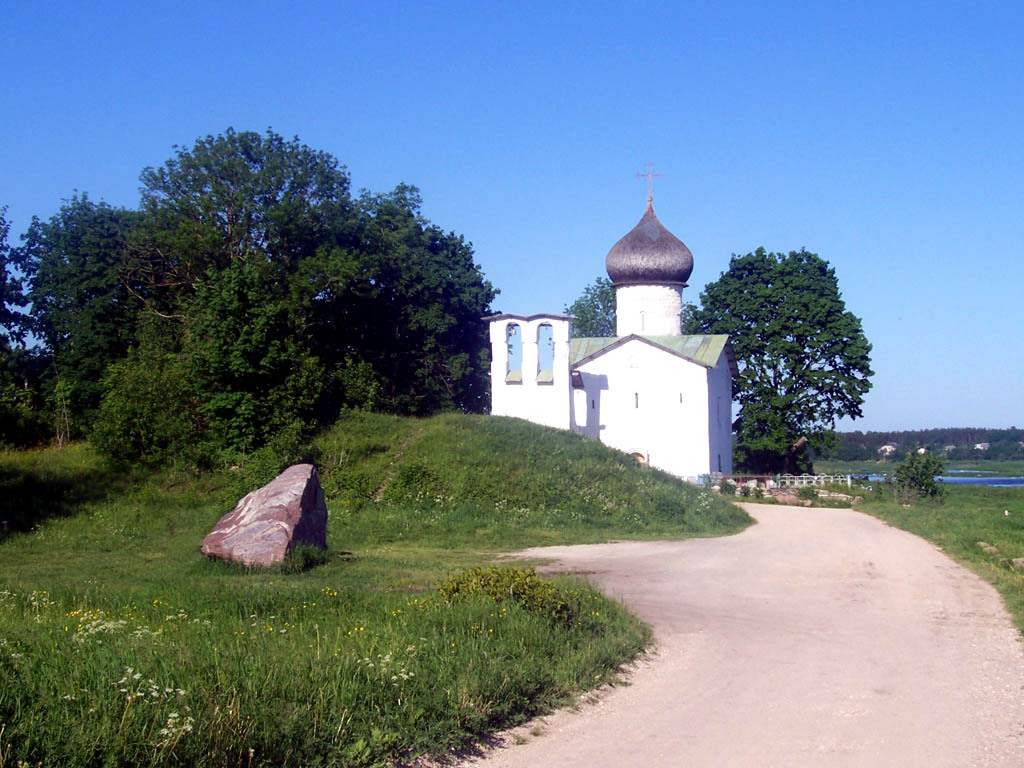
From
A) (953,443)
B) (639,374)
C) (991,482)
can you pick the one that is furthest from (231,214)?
(953,443)

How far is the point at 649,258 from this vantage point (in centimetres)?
4378

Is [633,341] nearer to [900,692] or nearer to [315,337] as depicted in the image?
[315,337]

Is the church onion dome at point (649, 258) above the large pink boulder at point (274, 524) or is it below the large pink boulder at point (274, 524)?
above

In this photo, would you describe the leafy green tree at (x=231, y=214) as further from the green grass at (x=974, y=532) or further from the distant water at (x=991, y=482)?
the distant water at (x=991, y=482)

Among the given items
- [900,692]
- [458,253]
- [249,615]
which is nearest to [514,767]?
[900,692]

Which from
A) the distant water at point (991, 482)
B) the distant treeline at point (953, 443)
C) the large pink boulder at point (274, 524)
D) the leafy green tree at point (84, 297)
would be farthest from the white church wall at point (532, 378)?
the distant treeline at point (953, 443)

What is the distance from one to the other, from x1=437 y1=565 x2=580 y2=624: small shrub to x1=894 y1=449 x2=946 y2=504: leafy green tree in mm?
26678

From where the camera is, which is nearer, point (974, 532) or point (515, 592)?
point (515, 592)

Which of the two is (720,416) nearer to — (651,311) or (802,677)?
(651,311)

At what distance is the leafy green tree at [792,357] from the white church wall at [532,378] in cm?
1290

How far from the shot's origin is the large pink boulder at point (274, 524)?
14984 millimetres

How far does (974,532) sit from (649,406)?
2054 centimetres

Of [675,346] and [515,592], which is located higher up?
[675,346]

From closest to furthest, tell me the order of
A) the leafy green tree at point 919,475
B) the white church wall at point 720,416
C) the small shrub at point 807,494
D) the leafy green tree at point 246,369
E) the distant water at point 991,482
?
the leafy green tree at point 246,369, the leafy green tree at point 919,475, the small shrub at point 807,494, the white church wall at point 720,416, the distant water at point 991,482
